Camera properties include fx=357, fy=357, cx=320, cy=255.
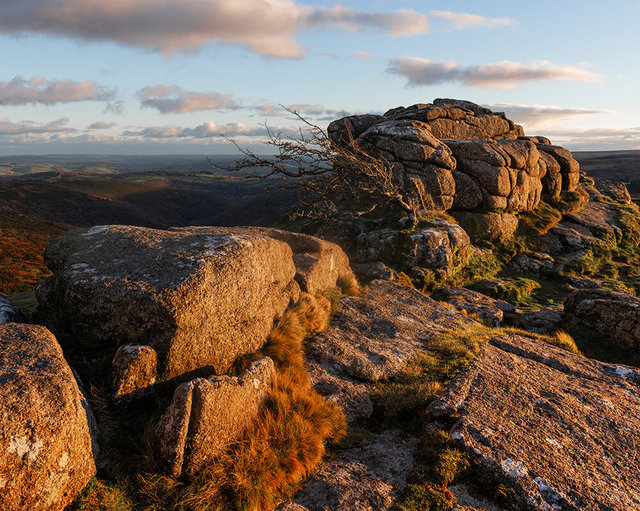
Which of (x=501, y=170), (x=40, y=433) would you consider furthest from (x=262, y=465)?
(x=501, y=170)

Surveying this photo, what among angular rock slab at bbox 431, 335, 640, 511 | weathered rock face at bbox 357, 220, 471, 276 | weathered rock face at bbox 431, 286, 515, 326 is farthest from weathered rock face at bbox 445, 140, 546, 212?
angular rock slab at bbox 431, 335, 640, 511

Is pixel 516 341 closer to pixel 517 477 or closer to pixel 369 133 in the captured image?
pixel 517 477

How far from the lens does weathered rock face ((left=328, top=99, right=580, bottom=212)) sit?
2092 centimetres

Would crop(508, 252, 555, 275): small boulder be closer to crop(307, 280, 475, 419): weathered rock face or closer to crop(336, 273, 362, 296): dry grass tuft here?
crop(307, 280, 475, 419): weathered rock face

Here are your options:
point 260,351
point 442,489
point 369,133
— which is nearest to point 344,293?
point 260,351

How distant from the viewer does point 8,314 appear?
6.54 metres

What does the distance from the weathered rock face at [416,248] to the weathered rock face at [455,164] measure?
336 cm

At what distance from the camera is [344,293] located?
41.1 ft

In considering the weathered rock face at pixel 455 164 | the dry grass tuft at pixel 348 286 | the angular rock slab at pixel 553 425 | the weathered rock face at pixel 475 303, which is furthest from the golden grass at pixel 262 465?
the weathered rock face at pixel 455 164

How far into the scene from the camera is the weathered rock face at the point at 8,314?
21.1ft

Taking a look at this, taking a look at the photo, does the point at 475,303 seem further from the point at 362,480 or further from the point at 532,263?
the point at 362,480

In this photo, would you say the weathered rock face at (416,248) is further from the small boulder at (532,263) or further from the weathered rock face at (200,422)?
the weathered rock face at (200,422)

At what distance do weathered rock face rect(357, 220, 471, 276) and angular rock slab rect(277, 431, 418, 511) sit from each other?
11655 mm

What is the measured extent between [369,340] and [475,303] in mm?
7757
